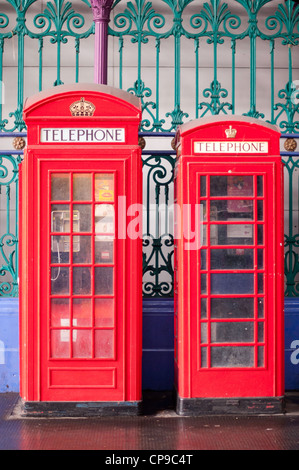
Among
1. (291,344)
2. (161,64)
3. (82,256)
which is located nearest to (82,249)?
(82,256)

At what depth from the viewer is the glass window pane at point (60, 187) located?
5.30 metres

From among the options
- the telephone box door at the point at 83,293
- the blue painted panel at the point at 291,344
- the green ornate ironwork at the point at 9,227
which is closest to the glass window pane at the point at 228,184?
the telephone box door at the point at 83,293

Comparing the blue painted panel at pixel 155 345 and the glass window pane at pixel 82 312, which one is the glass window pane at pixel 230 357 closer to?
the blue painted panel at pixel 155 345

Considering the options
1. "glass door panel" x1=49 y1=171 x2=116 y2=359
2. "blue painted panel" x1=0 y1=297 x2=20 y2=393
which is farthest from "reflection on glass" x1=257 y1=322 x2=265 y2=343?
"blue painted panel" x1=0 y1=297 x2=20 y2=393

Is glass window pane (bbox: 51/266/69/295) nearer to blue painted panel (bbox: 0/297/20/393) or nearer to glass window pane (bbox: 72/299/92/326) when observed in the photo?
glass window pane (bbox: 72/299/92/326)

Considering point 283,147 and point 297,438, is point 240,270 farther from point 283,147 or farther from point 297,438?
point 283,147

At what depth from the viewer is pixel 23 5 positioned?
261 inches

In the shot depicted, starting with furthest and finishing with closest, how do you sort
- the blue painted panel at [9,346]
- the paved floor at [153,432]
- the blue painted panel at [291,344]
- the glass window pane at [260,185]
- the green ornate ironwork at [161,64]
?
the green ornate ironwork at [161,64], the blue painted panel at [291,344], the blue painted panel at [9,346], the glass window pane at [260,185], the paved floor at [153,432]

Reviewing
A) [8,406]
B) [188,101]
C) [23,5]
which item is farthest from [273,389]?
[23,5]

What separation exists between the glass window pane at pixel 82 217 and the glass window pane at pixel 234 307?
51.5 inches

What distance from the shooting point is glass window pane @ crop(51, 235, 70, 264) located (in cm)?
531

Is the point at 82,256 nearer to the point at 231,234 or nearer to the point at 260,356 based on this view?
the point at 231,234

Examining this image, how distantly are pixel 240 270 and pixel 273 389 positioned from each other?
111 centimetres

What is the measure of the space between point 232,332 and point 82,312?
53.3 inches
